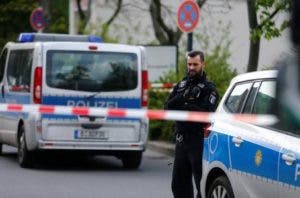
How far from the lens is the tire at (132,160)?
13367 mm

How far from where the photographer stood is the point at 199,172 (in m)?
7.29

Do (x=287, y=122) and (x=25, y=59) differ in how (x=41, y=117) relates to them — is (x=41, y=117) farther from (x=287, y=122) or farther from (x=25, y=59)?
(x=287, y=122)

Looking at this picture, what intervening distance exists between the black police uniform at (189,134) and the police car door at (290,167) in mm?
2295

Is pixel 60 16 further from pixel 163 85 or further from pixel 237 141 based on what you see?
pixel 237 141

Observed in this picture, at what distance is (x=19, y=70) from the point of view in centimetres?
1366

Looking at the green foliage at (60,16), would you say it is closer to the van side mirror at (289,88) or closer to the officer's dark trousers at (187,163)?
the officer's dark trousers at (187,163)

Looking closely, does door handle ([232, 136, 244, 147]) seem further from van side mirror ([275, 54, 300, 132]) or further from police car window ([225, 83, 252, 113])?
van side mirror ([275, 54, 300, 132])

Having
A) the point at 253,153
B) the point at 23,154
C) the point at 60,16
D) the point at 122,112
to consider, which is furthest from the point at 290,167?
the point at 60,16

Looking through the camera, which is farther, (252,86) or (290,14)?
(252,86)

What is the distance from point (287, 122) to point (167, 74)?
17.2 meters

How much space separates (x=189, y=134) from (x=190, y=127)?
66 mm

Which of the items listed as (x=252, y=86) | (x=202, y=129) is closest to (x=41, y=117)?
→ (x=202, y=129)

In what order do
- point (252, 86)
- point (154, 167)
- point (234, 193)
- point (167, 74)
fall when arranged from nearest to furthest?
point (234, 193)
point (252, 86)
point (154, 167)
point (167, 74)

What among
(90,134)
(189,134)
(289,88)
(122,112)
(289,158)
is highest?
(289,88)
